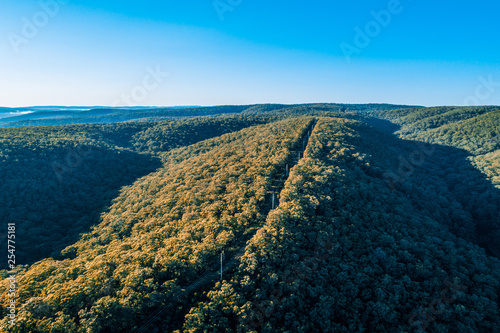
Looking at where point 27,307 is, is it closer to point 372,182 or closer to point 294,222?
point 294,222

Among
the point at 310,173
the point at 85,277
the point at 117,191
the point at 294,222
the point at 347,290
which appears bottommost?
the point at 117,191

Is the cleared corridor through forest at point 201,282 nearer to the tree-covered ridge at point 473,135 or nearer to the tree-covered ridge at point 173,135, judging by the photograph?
the tree-covered ridge at point 173,135

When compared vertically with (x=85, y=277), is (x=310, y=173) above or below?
above

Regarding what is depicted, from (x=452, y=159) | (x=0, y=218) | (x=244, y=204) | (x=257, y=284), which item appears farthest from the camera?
(x=452, y=159)

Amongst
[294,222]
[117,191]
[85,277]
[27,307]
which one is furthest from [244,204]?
[117,191]

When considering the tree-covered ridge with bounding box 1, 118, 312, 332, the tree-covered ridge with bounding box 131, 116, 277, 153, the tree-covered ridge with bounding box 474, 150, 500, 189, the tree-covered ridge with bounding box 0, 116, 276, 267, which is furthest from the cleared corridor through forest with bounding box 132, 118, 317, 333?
the tree-covered ridge with bounding box 131, 116, 277, 153

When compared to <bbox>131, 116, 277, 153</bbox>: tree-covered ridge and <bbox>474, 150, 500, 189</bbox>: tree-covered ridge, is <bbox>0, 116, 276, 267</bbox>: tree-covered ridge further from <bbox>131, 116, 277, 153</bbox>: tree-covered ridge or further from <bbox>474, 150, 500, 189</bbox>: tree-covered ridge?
<bbox>474, 150, 500, 189</bbox>: tree-covered ridge

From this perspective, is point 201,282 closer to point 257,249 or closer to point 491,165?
point 257,249
